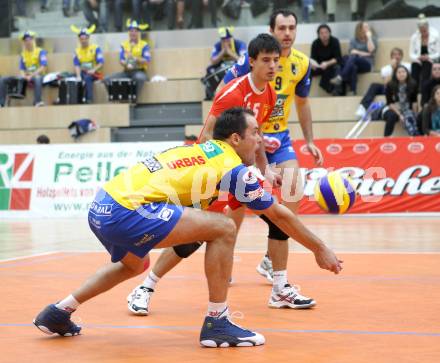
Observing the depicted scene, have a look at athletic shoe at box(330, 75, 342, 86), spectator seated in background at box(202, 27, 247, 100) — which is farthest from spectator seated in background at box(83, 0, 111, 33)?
athletic shoe at box(330, 75, 342, 86)

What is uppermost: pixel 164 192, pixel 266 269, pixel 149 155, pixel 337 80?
pixel 164 192

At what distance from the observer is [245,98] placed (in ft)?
23.4

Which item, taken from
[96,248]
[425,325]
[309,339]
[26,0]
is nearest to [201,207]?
[309,339]

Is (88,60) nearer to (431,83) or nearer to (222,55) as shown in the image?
(222,55)

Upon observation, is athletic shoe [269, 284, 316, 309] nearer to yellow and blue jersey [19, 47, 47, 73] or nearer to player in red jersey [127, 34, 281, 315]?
player in red jersey [127, 34, 281, 315]

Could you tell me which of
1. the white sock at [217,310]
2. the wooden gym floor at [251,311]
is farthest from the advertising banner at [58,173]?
the white sock at [217,310]

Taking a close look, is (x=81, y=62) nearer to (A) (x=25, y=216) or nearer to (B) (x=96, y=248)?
(A) (x=25, y=216)

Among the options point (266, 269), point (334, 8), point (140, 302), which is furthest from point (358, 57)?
point (140, 302)

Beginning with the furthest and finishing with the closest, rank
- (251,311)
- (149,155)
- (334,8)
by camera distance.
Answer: (334,8) < (149,155) < (251,311)

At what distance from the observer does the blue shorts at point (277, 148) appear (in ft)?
25.5

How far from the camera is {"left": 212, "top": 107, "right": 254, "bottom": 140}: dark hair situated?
5531 mm

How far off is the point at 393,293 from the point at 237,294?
4.37 ft

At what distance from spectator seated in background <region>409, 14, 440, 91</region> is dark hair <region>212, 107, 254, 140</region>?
13562 mm

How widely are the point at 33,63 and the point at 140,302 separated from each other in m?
16.9
